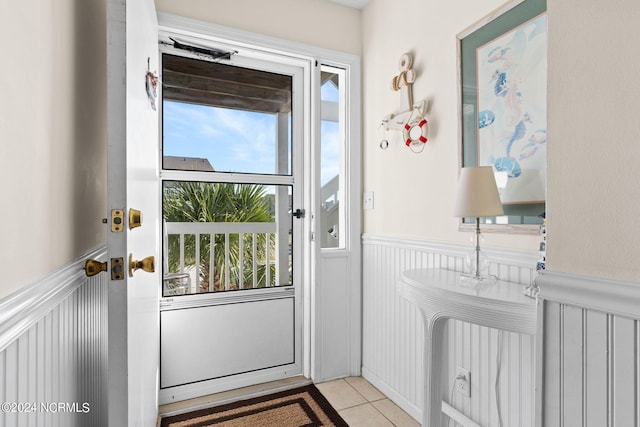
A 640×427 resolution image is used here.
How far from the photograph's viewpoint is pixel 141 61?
1.27m

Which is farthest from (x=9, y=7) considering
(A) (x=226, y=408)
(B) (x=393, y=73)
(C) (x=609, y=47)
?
(A) (x=226, y=408)

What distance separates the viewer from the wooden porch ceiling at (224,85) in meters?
2.12

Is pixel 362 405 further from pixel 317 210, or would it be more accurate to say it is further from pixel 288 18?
pixel 288 18

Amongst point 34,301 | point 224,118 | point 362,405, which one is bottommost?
point 362,405

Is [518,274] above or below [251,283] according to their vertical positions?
above

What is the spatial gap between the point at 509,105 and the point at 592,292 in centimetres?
93

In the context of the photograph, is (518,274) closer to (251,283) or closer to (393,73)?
(393,73)

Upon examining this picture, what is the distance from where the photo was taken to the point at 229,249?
2244 mm

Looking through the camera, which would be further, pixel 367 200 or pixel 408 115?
pixel 367 200

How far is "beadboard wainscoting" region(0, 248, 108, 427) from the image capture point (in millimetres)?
596

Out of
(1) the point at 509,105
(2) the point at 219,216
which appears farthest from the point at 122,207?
(1) the point at 509,105

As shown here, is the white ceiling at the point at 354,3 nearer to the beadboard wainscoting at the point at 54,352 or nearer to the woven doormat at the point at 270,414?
the beadboard wainscoting at the point at 54,352

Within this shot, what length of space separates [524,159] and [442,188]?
0.44m

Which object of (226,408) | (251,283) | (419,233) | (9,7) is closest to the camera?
(9,7)
